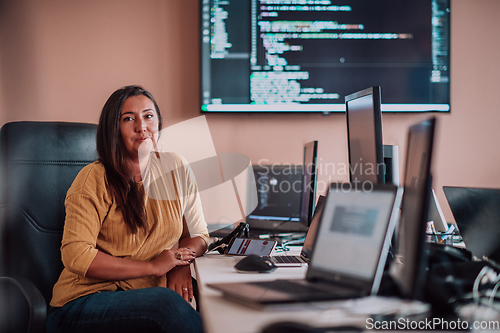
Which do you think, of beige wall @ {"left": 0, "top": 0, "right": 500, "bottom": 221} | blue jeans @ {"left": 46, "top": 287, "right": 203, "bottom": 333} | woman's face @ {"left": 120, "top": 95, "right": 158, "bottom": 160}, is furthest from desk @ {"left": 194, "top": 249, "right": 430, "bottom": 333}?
beige wall @ {"left": 0, "top": 0, "right": 500, "bottom": 221}

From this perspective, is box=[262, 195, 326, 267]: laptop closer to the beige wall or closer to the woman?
the woman

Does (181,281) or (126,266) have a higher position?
(126,266)

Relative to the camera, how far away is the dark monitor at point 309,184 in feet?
5.17

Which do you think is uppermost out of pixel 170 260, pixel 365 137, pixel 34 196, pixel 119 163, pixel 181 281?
pixel 365 137

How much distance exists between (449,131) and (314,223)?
162 cm

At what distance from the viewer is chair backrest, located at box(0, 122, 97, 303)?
4.17 feet

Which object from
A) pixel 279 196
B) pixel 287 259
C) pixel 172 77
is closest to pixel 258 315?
pixel 287 259

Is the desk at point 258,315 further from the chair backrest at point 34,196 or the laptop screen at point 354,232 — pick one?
the chair backrest at point 34,196

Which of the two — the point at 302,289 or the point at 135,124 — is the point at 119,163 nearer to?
the point at 135,124

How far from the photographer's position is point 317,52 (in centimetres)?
233

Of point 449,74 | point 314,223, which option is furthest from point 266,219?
point 449,74

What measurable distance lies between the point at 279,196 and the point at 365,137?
0.85 metres

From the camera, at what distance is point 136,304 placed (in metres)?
1.05

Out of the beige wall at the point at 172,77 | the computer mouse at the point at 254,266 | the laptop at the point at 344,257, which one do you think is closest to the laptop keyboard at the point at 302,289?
the laptop at the point at 344,257
